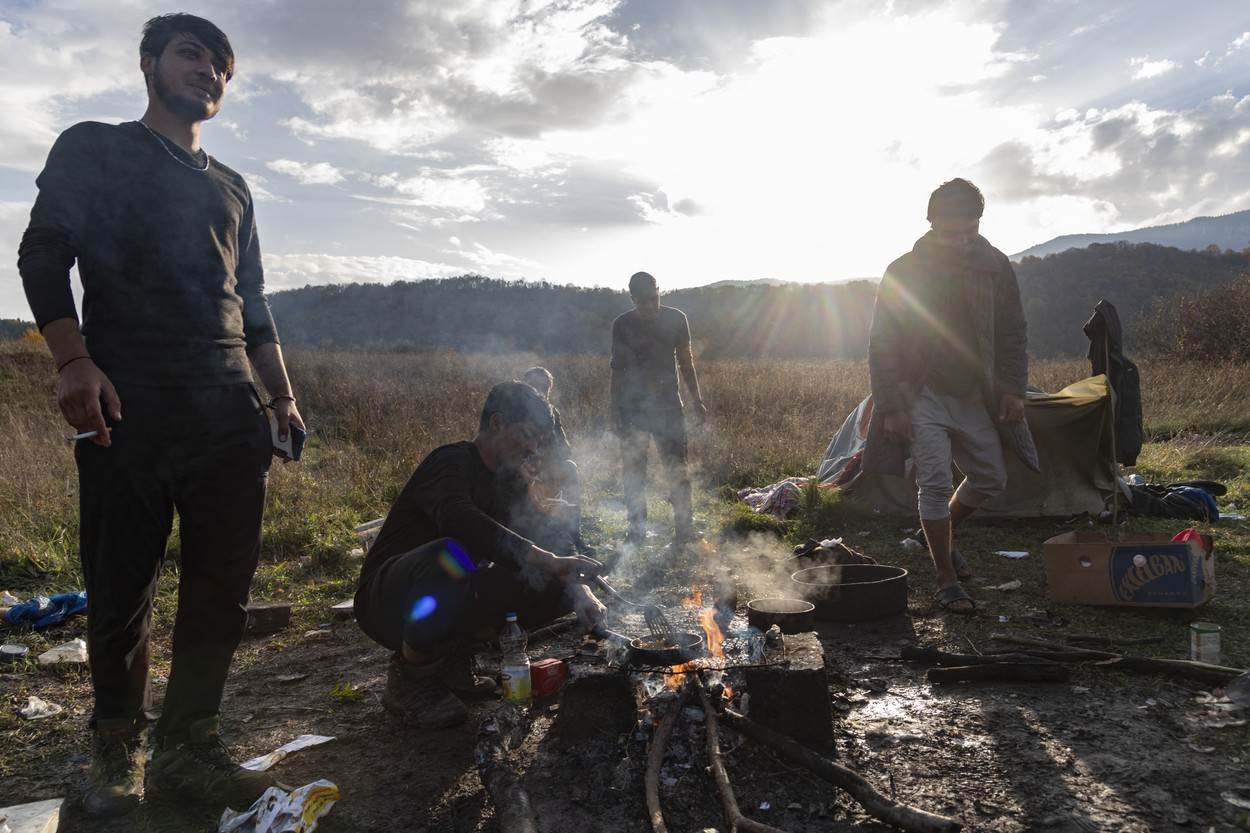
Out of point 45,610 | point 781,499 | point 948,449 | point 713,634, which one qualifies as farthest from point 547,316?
point 713,634

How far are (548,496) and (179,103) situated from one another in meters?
3.76

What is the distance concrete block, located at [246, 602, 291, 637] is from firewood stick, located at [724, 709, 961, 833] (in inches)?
132

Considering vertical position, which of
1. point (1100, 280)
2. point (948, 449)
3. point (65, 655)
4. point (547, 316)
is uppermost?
point (1100, 280)

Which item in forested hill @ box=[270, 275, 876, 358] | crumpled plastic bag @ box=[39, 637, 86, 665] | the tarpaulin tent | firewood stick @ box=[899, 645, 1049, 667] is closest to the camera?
firewood stick @ box=[899, 645, 1049, 667]

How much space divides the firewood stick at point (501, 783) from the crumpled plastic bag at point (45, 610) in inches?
149

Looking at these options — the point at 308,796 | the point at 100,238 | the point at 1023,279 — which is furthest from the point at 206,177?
Answer: the point at 1023,279

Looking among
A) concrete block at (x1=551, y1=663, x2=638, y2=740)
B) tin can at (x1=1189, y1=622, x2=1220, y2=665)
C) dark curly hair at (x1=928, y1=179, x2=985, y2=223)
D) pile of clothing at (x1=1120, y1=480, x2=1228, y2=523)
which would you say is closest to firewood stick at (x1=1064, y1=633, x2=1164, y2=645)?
tin can at (x1=1189, y1=622, x2=1220, y2=665)

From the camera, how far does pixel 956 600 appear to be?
457cm

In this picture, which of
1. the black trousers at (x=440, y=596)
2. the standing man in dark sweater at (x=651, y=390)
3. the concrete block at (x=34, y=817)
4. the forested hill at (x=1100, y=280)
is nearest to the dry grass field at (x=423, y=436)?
the standing man in dark sweater at (x=651, y=390)

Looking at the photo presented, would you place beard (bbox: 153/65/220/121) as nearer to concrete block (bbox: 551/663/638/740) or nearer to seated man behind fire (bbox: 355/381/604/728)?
seated man behind fire (bbox: 355/381/604/728)

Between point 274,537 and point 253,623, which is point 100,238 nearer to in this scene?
point 253,623

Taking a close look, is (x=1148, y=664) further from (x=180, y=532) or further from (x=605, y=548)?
(x=605, y=548)

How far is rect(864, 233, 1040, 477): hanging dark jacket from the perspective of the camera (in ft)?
15.0

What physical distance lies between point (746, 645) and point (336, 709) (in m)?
2.06
